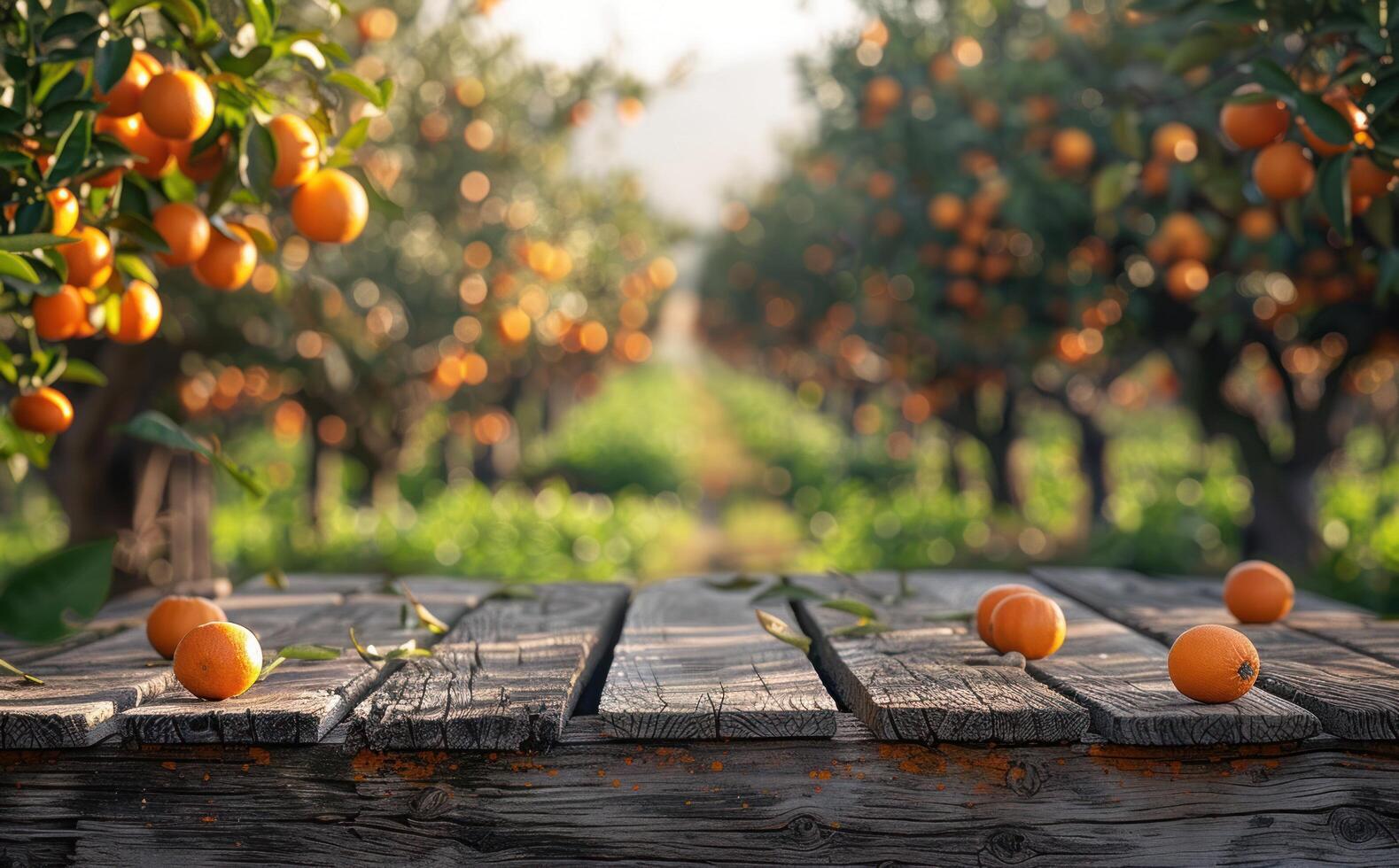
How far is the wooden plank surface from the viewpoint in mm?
1597

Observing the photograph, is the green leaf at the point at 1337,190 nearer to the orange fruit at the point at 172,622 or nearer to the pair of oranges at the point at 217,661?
the pair of oranges at the point at 217,661

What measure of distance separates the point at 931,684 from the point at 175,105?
59.1 inches

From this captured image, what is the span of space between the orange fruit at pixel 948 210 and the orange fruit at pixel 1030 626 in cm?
402

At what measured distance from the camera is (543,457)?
1599 centimetres

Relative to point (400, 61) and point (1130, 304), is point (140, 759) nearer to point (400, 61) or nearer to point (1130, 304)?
point (1130, 304)

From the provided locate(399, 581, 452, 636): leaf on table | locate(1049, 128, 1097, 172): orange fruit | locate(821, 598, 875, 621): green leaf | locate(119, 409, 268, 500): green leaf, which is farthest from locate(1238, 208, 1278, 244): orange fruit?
locate(119, 409, 268, 500): green leaf

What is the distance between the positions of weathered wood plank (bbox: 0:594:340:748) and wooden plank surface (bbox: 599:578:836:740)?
2.38 feet

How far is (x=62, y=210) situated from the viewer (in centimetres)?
183

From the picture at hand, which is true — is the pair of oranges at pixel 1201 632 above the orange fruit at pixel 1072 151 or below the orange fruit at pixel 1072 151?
below

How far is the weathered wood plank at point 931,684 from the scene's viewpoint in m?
1.59

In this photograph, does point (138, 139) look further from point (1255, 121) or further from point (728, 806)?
point (1255, 121)

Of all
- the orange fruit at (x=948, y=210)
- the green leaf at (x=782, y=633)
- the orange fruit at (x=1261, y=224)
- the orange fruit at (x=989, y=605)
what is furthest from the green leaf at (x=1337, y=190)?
the orange fruit at (x=948, y=210)

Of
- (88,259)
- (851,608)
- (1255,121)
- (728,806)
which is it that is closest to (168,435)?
(88,259)

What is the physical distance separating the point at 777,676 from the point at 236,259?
127cm
